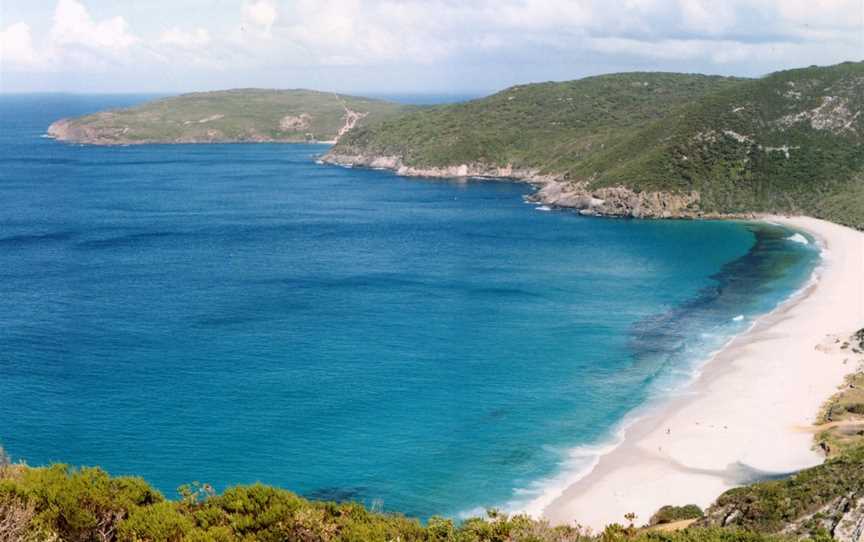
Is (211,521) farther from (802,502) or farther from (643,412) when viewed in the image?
(643,412)

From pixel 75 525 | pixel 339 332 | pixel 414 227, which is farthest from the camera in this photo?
pixel 414 227

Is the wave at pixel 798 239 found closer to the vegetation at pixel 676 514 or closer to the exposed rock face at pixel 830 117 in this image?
the exposed rock face at pixel 830 117

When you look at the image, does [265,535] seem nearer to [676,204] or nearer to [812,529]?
[812,529]

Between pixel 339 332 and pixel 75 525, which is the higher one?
pixel 75 525

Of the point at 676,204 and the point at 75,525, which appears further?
the point at 676,204

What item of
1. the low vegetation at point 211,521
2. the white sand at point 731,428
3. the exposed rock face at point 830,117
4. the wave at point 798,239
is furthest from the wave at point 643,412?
the exposed rock face at point 830,117

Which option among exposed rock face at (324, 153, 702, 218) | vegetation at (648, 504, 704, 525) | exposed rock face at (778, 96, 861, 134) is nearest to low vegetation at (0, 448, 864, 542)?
vegetation at (648, 504, 704, 525)

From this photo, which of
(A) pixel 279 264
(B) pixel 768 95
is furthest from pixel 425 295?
A: (B) pixel 768 95
